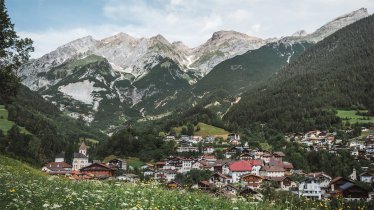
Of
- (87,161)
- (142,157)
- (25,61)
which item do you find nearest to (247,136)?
(142,157)

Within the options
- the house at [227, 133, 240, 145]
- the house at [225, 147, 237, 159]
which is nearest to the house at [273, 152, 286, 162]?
the house at [225, 147, 237, 159]

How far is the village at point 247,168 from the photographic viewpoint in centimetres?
9519

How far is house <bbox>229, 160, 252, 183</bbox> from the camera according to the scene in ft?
410

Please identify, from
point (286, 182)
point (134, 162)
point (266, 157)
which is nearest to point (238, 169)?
point (266, 157)

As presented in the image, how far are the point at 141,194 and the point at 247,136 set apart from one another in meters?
187

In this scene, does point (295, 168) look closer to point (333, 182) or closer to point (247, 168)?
point (247, 168)

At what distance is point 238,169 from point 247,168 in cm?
286

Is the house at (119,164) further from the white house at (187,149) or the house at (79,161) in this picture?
the white house at (187,149)

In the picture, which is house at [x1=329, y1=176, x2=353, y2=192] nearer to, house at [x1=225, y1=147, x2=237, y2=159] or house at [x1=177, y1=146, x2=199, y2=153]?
house at [x1=225, y1=147, x2=237, y2=159]

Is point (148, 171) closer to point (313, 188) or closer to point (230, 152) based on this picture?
point (230, 152)

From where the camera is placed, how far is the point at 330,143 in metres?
173

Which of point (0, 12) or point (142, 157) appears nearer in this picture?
point (0, 12)

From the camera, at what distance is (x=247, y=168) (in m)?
128

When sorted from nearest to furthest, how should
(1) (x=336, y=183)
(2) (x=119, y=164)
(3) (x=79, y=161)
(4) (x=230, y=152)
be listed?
(1) (x=336, y=183) < (2) (x=119, y=164) < (4) (x=230, y=152) < (3) (x=79, y=161)
